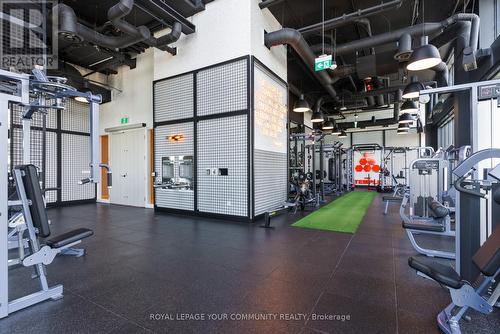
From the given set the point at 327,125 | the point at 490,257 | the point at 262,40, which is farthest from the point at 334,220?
the point at 327,125

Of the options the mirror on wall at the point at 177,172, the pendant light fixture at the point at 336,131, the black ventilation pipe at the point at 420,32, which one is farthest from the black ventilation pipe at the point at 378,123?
the mirror on wall at the point at 177,172

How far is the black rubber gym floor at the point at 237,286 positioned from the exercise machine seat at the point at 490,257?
1.82ft

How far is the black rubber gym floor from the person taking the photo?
1.82 meters

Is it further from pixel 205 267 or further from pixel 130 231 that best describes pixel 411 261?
pixel 130 231

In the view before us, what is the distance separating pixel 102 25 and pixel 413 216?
28.1 ft

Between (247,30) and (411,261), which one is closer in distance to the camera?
(411,261)

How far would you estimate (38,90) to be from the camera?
8.01 ft

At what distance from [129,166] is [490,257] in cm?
840

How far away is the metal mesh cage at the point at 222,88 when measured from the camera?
203 inches

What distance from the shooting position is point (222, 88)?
5.39 m

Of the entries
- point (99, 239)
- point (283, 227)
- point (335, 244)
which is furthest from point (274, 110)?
point (99, 239)

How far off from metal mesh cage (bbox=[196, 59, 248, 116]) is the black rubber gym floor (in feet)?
9.26

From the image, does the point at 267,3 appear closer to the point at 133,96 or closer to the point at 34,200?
the point at 133,96

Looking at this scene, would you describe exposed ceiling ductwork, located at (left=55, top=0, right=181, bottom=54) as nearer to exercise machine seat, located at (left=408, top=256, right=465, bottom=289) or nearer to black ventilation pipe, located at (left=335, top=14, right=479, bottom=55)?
black ventilation pipe, located at (left=335, top=14, right=479, bottom=55)
